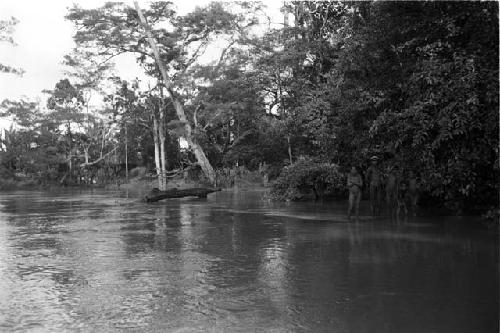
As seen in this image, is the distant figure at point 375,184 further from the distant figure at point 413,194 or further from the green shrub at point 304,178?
the green shrub at point 304,178

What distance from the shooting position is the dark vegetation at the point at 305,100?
12.1 m

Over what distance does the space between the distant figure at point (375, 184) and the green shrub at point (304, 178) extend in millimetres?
4364

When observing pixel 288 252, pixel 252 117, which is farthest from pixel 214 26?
pixel 288 252

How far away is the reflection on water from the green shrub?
26.8 feet

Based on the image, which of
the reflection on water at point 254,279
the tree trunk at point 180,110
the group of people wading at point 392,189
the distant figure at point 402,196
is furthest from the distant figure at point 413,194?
the tree trunk at point 180,110

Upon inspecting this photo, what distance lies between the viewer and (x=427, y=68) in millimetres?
11977

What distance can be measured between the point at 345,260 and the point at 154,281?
10.7 feet

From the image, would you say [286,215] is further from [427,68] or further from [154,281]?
[154,281]

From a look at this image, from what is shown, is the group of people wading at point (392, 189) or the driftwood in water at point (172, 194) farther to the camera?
the driftwood in water at point (172, 194)

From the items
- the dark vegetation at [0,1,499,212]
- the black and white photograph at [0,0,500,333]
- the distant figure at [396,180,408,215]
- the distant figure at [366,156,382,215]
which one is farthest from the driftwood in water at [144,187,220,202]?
the distant figure at [396,180,408,215]

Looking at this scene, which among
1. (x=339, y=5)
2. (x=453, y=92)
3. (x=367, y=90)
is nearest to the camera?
(x=453, y=92)

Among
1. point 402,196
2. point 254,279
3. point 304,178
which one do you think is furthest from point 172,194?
point 254,279

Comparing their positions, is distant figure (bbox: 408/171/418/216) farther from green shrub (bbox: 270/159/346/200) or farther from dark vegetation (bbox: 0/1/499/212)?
green shrub (bbox: 270/159/346/200)

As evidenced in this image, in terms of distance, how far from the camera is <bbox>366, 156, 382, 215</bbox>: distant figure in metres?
16.6
